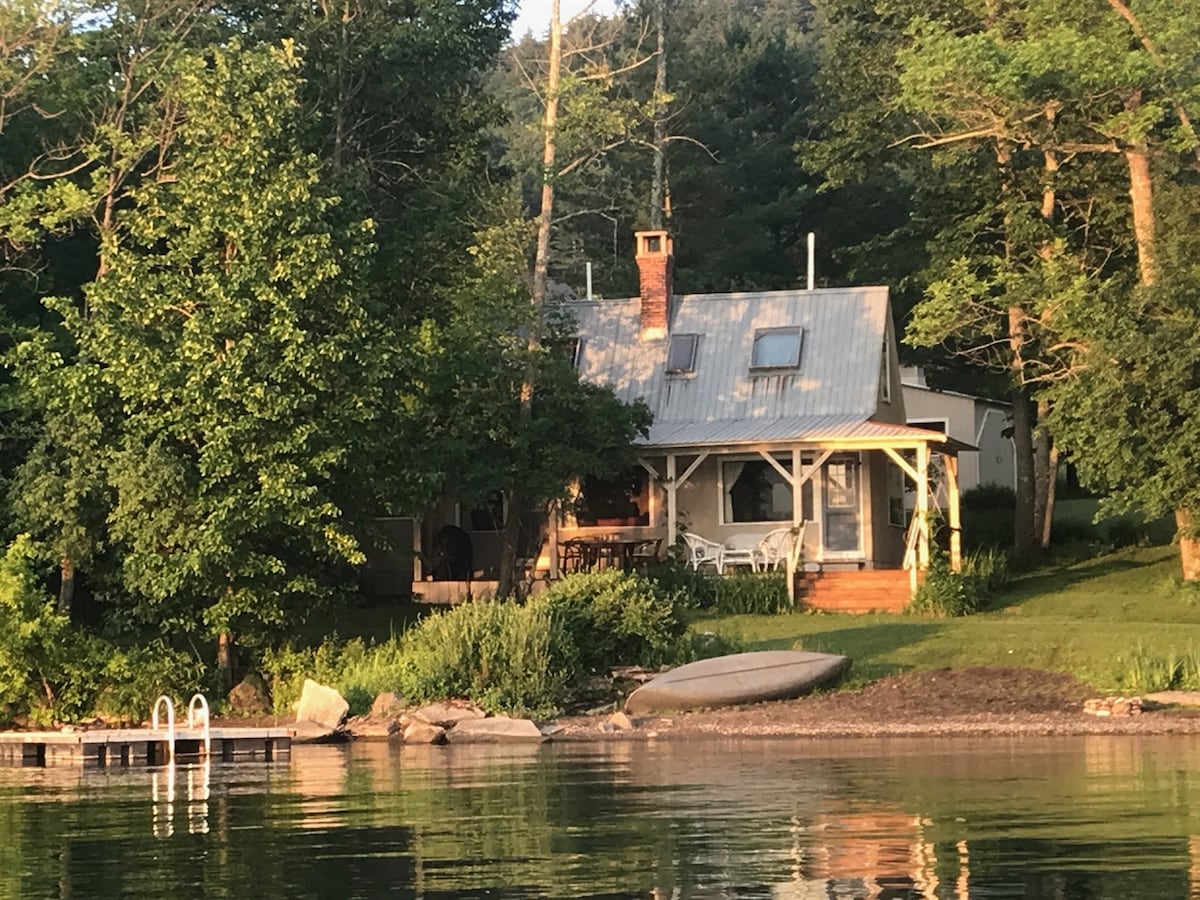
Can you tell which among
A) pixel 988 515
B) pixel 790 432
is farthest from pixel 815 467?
pixel 988 515

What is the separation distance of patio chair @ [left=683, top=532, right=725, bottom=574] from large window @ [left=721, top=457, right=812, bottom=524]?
6.56ft

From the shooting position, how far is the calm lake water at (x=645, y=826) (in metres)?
10.1

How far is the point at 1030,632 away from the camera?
2495cm

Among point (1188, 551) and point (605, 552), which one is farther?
point (1188, 551)

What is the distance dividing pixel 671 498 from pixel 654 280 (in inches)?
220

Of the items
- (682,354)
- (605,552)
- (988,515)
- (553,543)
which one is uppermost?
(682,354)

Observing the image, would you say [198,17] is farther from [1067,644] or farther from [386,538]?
[1067,644]

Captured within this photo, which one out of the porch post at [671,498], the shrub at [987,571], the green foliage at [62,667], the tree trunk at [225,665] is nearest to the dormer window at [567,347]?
the porch post at [671,498]

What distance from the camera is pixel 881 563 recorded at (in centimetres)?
3334

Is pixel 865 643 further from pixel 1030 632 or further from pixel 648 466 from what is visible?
pixel 648 466

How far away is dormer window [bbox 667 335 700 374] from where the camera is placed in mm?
34500

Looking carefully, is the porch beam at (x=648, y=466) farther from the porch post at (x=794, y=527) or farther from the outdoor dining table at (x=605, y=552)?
the porch post at (x=794, y=527)

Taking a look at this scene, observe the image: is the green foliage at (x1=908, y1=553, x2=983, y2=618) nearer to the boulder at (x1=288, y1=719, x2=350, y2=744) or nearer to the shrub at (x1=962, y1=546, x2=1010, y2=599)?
the shrub at (x1=962, y1=546, x2=1010, y2=599)

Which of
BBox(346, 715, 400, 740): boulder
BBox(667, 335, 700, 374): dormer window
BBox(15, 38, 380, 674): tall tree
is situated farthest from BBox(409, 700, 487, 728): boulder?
BBox(667, 335, 700, 374): dormer window
